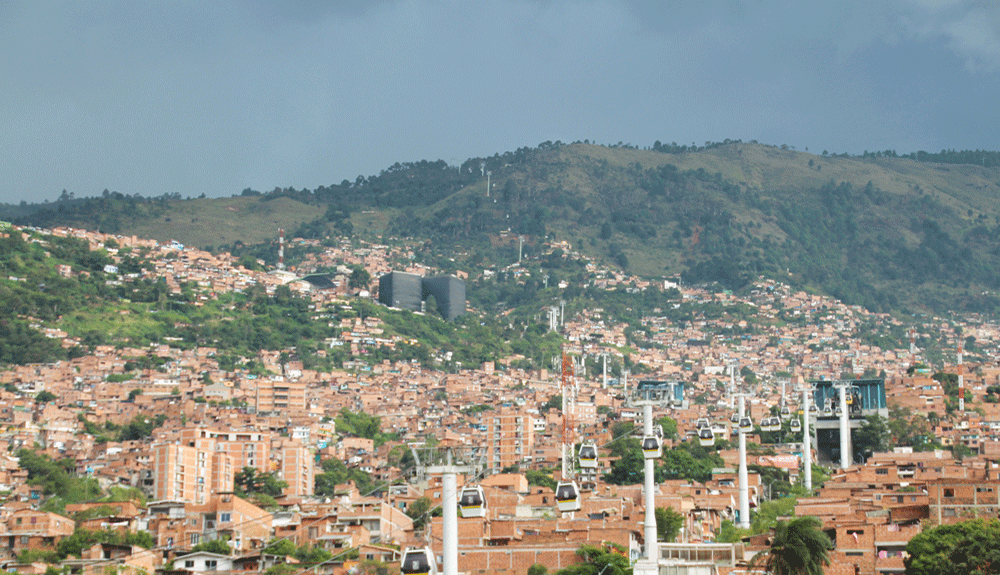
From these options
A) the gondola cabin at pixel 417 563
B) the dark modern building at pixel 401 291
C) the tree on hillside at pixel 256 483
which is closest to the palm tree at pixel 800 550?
the gondola cabin at pixel 417 563

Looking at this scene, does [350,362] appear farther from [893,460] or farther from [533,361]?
[893,460]

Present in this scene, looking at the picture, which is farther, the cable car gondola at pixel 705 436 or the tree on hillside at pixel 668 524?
the cable car gondola at pixel 705 436

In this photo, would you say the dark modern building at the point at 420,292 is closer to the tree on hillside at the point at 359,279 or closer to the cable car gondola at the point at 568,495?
the tree on hillside at the point at 359,279

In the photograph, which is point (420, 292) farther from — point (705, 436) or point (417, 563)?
point (417, 563)

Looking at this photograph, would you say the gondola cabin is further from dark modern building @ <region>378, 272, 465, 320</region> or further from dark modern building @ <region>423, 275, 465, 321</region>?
dark modern building @ <region>423, 275, 465, 321</region>

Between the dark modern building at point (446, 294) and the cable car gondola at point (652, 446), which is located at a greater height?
the dark modern building at point (446, 294)

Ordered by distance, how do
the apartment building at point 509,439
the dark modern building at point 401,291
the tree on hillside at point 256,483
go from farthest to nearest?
1. the dark modern building at point 401,291
2. the apartment building at point 509,439
3. the tree on hillside at point 256,483

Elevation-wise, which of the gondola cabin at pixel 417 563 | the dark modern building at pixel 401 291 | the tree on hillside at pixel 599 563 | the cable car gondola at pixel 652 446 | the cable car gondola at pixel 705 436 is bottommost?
the tree on hillside at pixel 599 563
